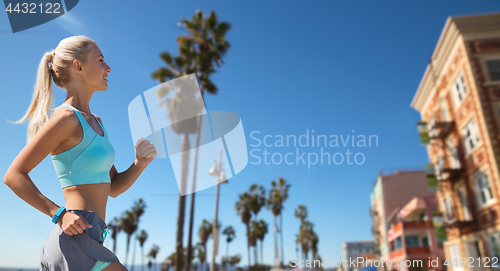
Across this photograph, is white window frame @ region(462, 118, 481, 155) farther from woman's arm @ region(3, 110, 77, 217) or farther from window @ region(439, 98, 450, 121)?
woman's arm @ region(3, 110, 77, 217)

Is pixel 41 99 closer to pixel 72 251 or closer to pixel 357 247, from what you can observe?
pixel 72 251

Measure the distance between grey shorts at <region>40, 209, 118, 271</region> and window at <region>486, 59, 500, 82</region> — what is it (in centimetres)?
2202

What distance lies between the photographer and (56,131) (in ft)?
4.23

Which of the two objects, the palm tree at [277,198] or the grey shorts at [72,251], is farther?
the palm tree at [277,198]

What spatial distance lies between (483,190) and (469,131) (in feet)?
11.6

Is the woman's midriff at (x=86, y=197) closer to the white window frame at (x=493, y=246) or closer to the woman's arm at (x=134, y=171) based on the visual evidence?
the woman's arm at (x=134, y=171)

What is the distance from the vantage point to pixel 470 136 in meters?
19.5

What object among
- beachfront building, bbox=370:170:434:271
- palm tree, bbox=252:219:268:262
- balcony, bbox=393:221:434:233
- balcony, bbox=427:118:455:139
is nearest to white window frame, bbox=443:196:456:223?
balcony, bbox=427:118:455:139

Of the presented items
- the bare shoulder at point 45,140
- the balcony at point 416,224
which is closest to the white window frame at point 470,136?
the balcony at point 416,224

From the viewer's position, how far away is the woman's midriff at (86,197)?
53.4 inches

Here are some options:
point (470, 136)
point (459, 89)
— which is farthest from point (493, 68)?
point (470, 136)

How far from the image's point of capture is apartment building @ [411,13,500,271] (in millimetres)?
17438

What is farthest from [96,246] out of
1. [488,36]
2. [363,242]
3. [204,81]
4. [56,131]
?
[363,242]

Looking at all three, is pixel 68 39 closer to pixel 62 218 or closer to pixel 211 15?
pixel 62 218
